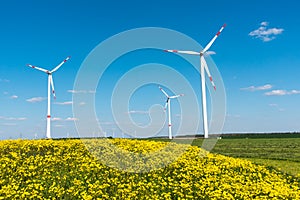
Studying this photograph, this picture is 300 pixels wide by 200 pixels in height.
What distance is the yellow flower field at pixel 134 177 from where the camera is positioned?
10086 mm

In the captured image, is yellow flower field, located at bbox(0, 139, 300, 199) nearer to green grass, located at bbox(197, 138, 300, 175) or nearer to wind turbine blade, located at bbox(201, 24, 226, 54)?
green grass, located at bbox(197, 138, 300, 175)

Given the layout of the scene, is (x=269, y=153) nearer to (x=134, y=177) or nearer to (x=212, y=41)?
(x=212, y=41)

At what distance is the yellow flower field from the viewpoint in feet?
33.1

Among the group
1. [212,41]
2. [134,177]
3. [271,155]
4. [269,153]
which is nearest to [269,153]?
[269,153]

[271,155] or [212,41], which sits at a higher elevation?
[212,41]

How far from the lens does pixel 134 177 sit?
12422 millimetres

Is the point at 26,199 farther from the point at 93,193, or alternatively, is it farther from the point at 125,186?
the point at 125,186

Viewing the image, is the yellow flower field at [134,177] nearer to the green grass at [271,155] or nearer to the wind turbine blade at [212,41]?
the green grass at [271,155]

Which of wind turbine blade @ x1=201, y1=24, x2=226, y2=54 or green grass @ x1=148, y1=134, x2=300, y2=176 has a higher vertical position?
wind turbine blade @ x1=201, y1=24, x2=226, y2=54

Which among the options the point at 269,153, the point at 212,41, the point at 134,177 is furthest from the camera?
the point at 212,41

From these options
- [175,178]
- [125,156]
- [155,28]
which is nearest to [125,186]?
[175,178]

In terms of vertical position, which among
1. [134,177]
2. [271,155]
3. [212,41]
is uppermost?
[212,41]

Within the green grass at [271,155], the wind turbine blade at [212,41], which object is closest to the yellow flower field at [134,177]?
the green grass at [271,155]

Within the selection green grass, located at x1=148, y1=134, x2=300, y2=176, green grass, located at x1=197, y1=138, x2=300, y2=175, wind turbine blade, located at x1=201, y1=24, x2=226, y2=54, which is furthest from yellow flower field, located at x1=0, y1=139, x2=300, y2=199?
wind turbine blade, located at x1=201, y1=24, x2=226, y2=54
